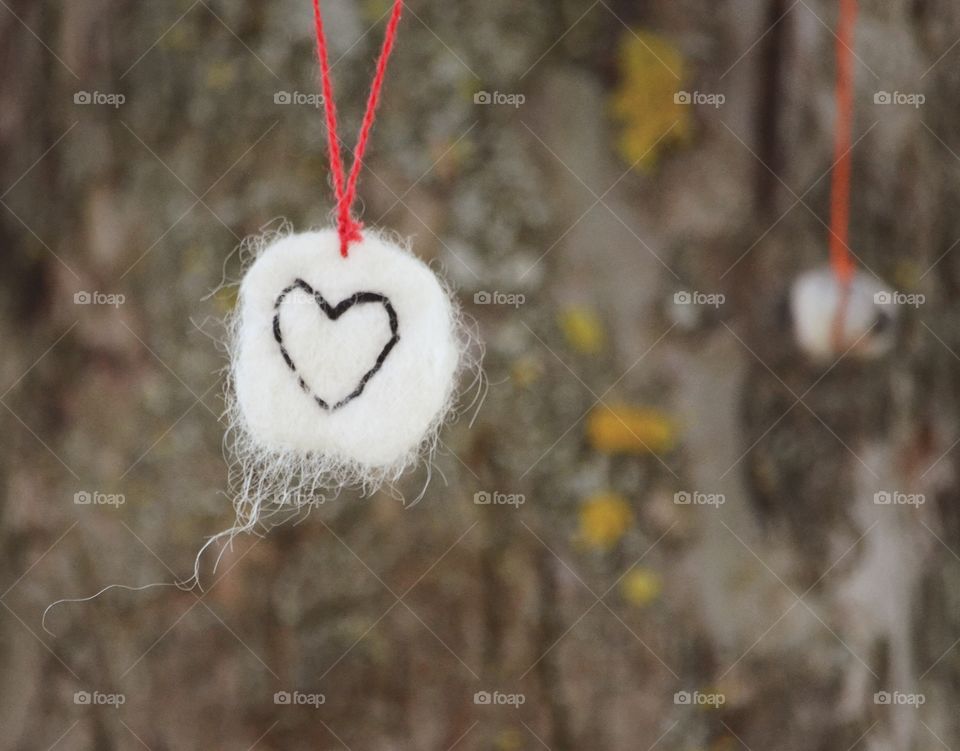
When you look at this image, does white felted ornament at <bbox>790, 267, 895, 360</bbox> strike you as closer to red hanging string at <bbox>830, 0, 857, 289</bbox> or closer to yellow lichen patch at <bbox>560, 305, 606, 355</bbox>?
red hanging string at <bbox>830, 0, 857, 289</bbox>

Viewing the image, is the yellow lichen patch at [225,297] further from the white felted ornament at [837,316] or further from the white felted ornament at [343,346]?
the white felted ornament at [837,316]

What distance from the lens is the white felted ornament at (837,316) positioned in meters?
0.59

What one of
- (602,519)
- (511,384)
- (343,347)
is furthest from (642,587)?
(343,347)

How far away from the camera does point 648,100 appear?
0.59 m

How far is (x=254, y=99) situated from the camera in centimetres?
59

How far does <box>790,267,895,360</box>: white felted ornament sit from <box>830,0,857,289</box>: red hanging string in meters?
0.01

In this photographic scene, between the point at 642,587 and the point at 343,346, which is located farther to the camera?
the point at 642,587

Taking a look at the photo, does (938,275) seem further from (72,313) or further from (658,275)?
(72,313)

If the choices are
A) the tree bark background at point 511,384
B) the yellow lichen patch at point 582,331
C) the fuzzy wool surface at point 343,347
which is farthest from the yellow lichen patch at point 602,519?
the fuzzy wool surface at point 343,347

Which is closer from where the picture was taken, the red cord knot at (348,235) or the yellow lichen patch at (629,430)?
the red cord knot at (348,235)

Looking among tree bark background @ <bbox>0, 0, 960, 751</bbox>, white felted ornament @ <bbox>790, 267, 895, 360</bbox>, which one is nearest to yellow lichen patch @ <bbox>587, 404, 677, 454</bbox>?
tree bark background @ <bbox>0, 0, 960, 751</bbox>

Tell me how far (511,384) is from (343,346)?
8.7 inches

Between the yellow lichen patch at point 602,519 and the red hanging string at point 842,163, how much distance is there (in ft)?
0.84

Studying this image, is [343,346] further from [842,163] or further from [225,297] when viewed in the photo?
[842,163]
